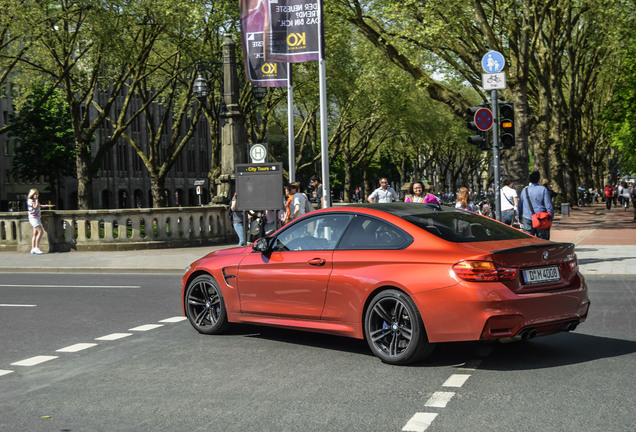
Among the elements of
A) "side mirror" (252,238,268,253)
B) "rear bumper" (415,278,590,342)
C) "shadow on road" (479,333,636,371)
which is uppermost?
"side mirror" (252,238,268,253)

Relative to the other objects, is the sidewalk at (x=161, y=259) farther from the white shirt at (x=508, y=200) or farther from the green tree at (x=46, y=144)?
the green tree at (x=46, y=144)

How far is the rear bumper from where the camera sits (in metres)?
7.15

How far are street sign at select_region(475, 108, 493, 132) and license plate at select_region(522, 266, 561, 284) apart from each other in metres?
A: 9.00

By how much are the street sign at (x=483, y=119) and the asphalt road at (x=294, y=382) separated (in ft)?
20.6

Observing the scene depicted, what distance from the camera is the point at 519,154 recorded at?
2936 cm

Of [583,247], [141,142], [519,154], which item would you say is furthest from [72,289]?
[141,142]

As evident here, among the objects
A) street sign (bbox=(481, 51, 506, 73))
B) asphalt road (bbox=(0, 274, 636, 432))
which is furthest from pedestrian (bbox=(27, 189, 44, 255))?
asphalt road (bbox=(0, 274, 636, 432))

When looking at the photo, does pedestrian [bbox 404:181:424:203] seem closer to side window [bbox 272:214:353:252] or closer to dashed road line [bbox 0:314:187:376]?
dashed road line [bbox 0:314:187:376]

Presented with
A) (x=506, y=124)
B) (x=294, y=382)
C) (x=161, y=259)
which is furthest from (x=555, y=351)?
(x=161, y=259)

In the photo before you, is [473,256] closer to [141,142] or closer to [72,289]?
[72,289]

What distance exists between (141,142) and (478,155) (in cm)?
3136

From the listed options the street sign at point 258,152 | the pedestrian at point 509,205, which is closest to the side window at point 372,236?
the pedestrian at point 509,205

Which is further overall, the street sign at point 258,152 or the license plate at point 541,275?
the street sign at point 258,152

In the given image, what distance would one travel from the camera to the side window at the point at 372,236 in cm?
788
